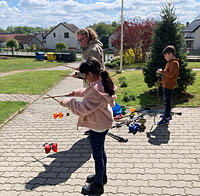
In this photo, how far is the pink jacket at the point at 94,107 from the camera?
107 inches

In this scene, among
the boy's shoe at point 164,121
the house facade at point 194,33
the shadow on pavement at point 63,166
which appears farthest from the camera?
the house facade at point 194,33

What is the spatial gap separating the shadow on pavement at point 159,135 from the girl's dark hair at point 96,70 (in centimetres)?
243

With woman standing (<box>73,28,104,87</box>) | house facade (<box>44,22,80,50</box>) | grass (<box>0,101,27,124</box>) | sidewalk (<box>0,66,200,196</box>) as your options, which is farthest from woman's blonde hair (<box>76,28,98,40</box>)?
house facade (<box>44,22,80,50</box>)

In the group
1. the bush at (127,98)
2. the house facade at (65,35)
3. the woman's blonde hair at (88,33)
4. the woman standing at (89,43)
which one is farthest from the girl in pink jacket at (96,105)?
the house facade at (65,35)

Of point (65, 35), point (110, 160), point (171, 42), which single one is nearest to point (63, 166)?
point (110, 160)

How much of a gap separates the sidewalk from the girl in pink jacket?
60 cm

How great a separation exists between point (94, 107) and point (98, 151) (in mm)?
680

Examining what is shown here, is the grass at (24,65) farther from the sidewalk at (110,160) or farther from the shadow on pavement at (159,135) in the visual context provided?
the shadow on pavement at (159,135)

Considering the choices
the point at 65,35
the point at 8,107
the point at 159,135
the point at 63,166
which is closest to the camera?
the point at 63,166

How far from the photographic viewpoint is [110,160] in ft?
13.5

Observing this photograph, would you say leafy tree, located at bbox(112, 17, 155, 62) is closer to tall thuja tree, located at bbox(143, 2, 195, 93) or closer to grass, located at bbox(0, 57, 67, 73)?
grass, located at bbox(0, 57, 67, 73)

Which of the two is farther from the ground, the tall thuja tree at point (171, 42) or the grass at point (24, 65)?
the tall thuja tree at point (171, 42)

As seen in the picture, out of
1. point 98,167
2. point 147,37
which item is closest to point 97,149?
point 98,167

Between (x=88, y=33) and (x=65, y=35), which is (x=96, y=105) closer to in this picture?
(x=88, y=33)
